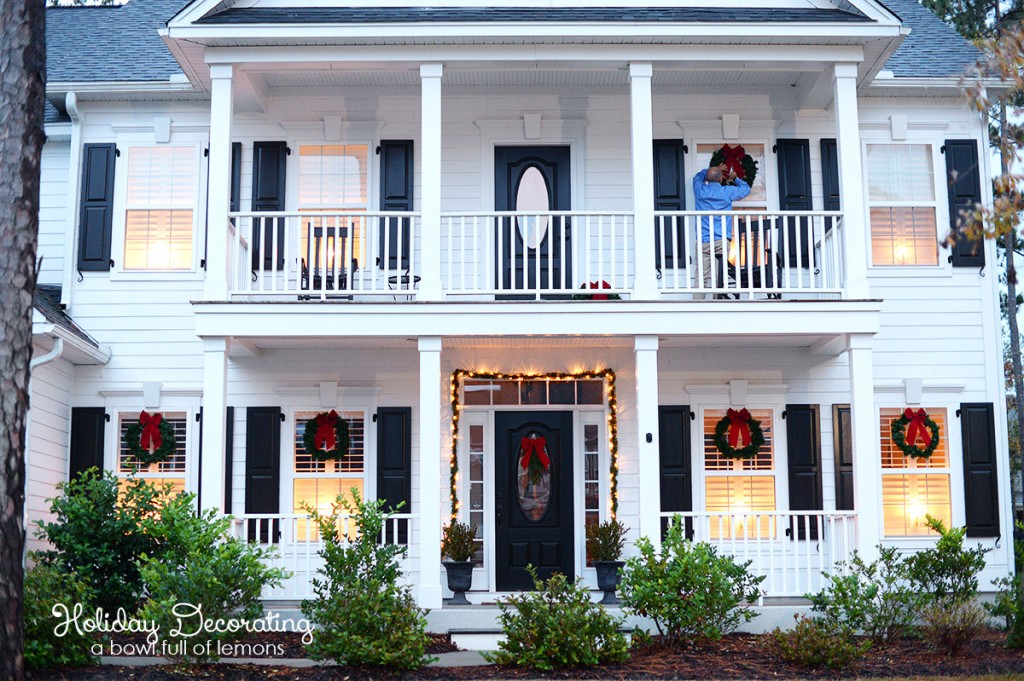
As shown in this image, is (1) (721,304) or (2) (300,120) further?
(2) (300,120)

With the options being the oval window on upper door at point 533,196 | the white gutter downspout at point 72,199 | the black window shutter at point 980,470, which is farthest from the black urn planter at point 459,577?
the black window shutter at point 980,470

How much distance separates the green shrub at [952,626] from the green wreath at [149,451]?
8074 mm

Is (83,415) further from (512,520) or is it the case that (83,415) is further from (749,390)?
(749,390)

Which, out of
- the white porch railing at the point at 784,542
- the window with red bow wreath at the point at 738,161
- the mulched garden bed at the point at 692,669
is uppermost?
the window with red bow wreath at the point at 738,161

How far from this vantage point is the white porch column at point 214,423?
11398 millimetres

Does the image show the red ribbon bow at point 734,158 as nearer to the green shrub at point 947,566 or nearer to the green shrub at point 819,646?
the green shrub at point 947,566

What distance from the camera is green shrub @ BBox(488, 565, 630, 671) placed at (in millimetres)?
9359

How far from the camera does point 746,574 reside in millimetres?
10609

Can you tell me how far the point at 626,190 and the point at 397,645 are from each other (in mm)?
6313

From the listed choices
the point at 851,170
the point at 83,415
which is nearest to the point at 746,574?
the point at 851,170

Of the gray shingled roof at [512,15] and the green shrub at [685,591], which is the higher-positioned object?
the gray shingled roof at [512,15]

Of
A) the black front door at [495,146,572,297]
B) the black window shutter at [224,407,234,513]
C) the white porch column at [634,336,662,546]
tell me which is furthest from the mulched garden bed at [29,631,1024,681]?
the black front door at [495,146,572,297]

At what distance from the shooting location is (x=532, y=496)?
43.4 feet

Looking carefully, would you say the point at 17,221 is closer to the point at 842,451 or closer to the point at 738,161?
the point at 738,161
